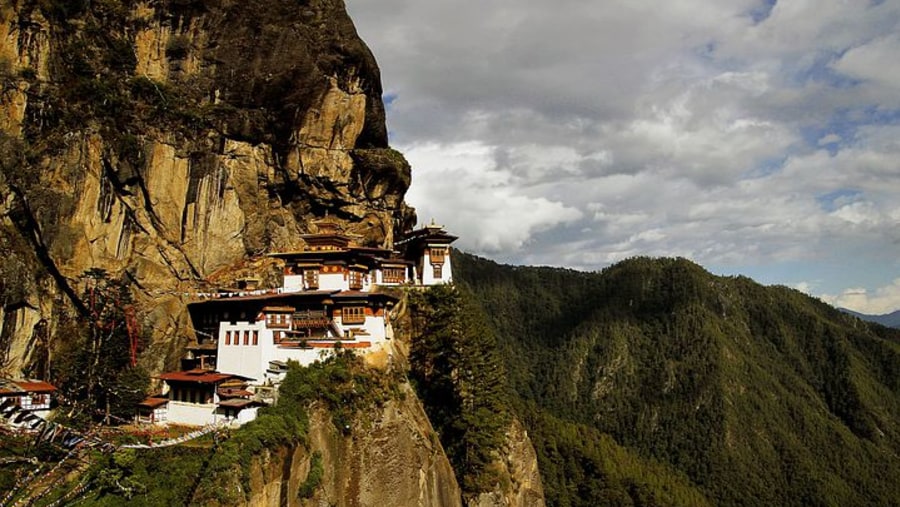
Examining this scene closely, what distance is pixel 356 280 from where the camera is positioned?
51.3 m

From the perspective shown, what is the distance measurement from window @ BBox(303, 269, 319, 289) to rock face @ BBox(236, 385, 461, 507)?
1145 centimetres

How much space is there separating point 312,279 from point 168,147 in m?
16.8

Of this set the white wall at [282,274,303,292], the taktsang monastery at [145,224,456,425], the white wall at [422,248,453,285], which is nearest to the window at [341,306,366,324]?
the taktsang monastery at [145,224,456,425]


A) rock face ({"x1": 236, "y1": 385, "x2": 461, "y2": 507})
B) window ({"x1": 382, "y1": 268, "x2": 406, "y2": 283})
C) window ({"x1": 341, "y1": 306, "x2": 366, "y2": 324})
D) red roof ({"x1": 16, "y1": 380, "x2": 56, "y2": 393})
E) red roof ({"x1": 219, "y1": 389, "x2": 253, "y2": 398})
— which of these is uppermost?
window ({"x1": 382, "y1": 268, "x2": 406, "y2": 283})

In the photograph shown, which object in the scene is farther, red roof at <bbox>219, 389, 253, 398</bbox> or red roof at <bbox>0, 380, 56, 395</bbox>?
red roof at <bbox>219, 389, 253, 398</bbox>

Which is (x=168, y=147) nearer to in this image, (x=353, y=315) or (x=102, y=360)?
(x=102, y=360)

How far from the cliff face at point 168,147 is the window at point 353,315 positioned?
13.4 m

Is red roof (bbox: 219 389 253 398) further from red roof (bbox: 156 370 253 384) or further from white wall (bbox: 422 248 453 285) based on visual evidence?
white wall (bbox: 422 248 453 285)

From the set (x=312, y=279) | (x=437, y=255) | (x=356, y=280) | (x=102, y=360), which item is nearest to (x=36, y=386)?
(x=102, y=360)

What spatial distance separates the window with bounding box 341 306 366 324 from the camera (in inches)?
1855

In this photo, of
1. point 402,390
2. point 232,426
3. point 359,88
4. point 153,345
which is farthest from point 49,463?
point 359,88

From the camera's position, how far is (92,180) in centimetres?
4762

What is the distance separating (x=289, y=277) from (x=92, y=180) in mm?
16426

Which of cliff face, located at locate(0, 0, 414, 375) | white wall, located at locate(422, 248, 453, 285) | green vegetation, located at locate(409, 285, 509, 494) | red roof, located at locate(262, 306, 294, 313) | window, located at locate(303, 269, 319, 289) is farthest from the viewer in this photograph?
white wall, located at locate(422, 248, 453, 285)
